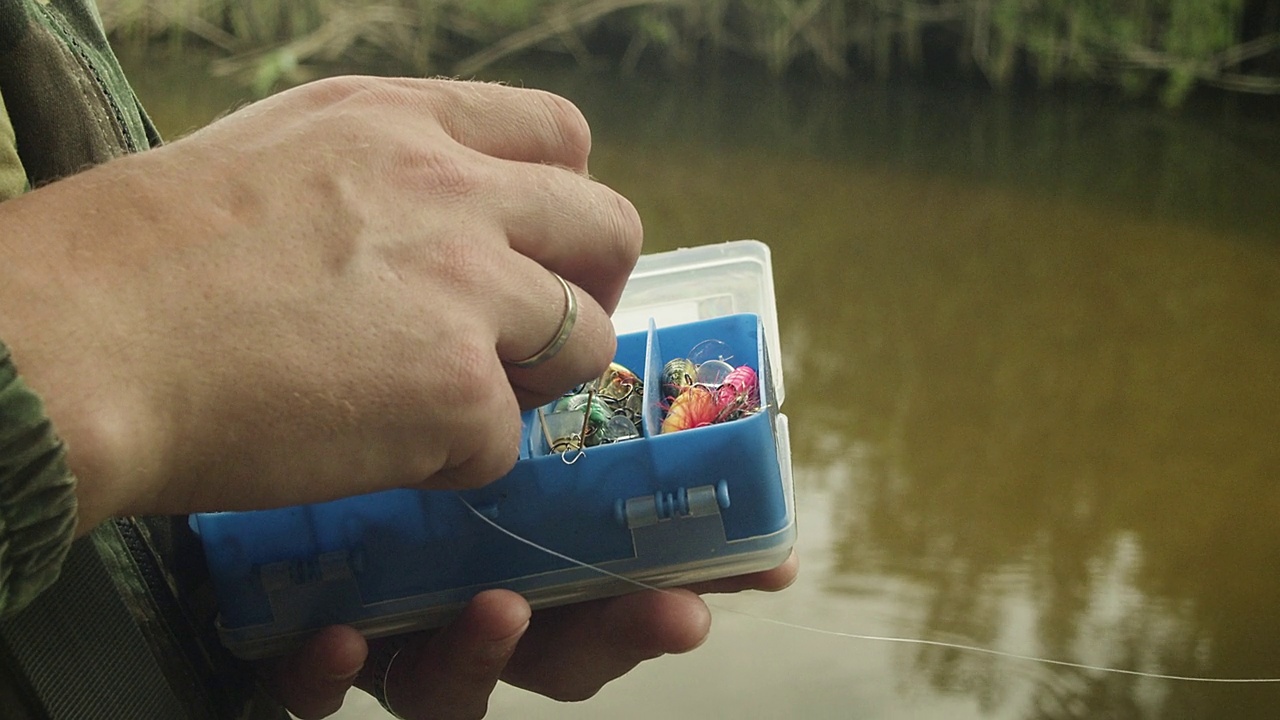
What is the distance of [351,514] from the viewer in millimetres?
500

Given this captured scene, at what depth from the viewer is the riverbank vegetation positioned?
240 centimetres

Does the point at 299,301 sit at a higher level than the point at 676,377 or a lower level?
higher

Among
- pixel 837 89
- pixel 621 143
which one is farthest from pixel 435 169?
pixel 837 89

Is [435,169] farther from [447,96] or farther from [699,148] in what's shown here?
[699,148]

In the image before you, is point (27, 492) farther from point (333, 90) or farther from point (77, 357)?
point (333, 90)

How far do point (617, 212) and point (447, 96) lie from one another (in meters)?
0.07

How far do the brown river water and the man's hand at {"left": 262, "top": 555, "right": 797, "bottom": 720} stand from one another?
22 cm

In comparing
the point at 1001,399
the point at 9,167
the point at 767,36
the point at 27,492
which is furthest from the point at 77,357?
the point at 767,36

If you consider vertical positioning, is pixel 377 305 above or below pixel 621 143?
above

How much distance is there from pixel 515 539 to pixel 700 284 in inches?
12.8

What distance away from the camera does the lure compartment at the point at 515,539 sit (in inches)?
19.7

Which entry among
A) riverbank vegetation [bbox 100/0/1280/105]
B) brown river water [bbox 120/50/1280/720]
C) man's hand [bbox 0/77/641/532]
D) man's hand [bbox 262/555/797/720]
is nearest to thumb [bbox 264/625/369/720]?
man's hand [bbox 262/555/797/720]

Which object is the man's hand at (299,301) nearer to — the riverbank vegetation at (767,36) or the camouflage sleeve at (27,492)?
the camouflage sleeve at (27,492)

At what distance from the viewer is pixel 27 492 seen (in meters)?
0.31
